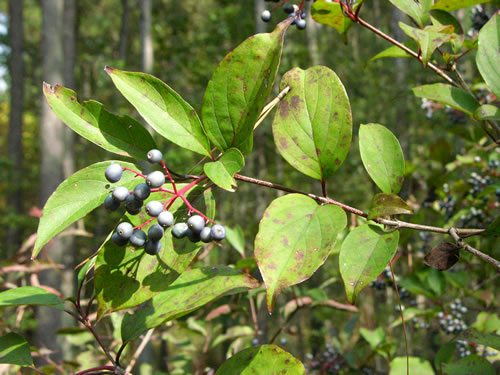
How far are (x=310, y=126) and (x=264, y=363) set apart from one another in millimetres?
353

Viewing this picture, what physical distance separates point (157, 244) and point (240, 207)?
780cm

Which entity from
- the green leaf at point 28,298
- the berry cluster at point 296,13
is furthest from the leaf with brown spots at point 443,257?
the green leaf at point 28,298

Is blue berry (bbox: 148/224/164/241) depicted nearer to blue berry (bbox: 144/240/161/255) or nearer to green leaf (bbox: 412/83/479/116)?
blue berry (bbox: 144/240/161/255)

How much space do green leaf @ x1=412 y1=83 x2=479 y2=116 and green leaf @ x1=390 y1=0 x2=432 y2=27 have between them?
0.41 ft

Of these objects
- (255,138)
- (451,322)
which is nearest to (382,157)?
(451,322)

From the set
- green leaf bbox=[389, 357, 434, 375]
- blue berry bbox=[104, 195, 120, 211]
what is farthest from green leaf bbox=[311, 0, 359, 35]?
green leaf bbox=[389, 357, 434, 375]

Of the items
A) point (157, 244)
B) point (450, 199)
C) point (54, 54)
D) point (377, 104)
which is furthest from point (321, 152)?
point (377, 104)

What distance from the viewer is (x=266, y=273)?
1.67 ft

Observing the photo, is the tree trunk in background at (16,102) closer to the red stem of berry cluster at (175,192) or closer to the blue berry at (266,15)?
the blue berry at (266,15)

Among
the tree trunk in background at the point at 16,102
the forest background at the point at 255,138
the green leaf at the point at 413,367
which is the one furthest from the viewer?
the tree trunk in background at the point at 16,102

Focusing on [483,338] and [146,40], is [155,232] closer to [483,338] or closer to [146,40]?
[483,338]

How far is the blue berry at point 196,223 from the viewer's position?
559 mm

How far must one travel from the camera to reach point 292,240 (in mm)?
535

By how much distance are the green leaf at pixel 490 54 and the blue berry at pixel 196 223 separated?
506 mm
